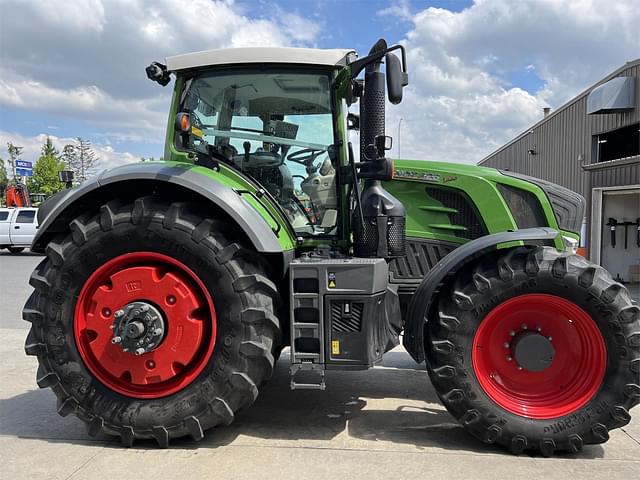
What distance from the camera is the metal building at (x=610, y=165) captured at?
39.0ft

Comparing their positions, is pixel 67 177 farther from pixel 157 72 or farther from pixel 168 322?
pixel 168 322

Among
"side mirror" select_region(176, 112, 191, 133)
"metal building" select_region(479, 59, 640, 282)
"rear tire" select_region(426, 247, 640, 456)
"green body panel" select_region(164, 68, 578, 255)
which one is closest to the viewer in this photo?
"rear tire" select_region(426, 247, 640, 456)

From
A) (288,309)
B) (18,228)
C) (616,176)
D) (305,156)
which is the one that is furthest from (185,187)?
(18,228)

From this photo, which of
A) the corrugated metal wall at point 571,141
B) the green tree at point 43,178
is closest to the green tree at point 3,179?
the green tree at point 43,178

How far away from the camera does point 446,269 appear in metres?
3.22

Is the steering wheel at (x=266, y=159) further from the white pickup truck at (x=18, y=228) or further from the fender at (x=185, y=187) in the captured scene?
the white pickup truck at (x=18, y=228)

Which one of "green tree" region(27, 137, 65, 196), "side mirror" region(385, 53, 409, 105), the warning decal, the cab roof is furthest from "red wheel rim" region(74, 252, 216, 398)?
"green tree" region(27, 137, 65, 196)

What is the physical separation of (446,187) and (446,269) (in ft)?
2.71

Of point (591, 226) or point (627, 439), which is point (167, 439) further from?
point (591, 226)

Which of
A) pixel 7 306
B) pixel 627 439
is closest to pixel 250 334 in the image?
pixel 627 439

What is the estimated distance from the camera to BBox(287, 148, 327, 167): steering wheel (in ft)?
11.8

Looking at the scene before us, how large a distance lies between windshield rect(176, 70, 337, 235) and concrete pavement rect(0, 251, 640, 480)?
1.39 m

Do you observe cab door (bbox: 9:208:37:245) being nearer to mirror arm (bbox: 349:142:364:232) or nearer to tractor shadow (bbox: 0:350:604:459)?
tractor shadow (bbox: 0:350:604:459)

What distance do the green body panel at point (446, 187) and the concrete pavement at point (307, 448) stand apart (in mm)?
1407
